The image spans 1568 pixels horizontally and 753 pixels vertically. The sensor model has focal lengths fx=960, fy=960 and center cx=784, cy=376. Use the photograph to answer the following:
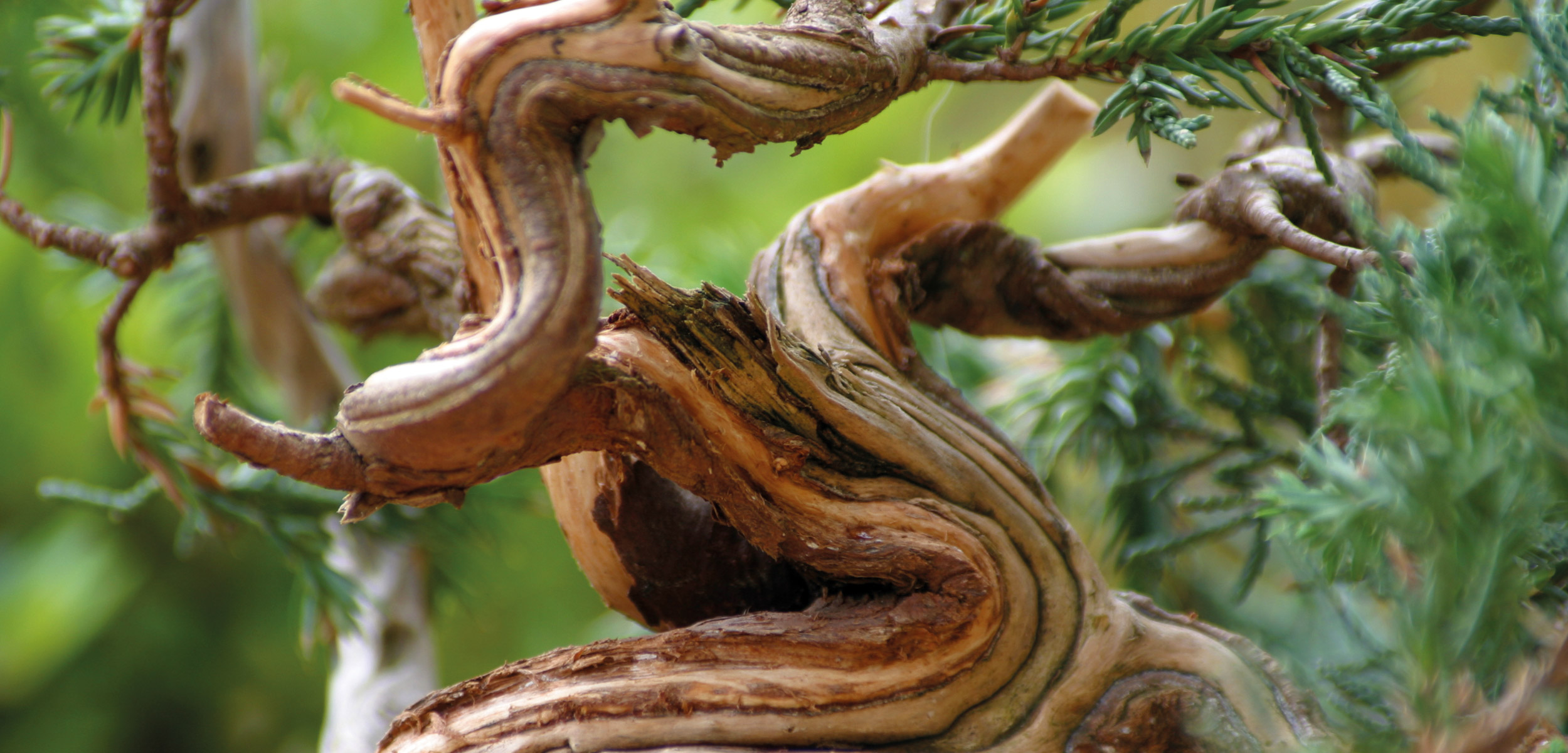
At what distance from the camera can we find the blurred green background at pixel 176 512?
128cm

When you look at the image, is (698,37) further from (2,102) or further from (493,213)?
(2,102)

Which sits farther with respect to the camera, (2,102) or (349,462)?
(2,102)

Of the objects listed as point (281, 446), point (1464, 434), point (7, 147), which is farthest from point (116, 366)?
point (1464, 434)

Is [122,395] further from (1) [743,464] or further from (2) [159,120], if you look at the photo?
(1) [743,464]

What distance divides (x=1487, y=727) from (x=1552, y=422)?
0.08 meters

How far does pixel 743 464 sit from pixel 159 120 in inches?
16.8

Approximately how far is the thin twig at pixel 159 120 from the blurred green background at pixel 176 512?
43 cm

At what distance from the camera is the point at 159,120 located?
0.55m

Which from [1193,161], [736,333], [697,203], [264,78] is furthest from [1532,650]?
[1193,161]

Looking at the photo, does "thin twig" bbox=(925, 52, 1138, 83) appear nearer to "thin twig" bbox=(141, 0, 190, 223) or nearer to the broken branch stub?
the broken branch stub

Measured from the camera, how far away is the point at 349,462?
1.02ft

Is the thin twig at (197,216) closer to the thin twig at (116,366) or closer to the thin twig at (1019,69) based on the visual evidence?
the thin twig at (116,366)

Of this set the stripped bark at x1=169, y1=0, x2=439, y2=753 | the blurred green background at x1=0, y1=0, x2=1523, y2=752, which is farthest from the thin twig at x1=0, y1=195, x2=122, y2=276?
the blurred green background at x1=0, y1=0, x2=1523, y2=752

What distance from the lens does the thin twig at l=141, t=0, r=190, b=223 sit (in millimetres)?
543
